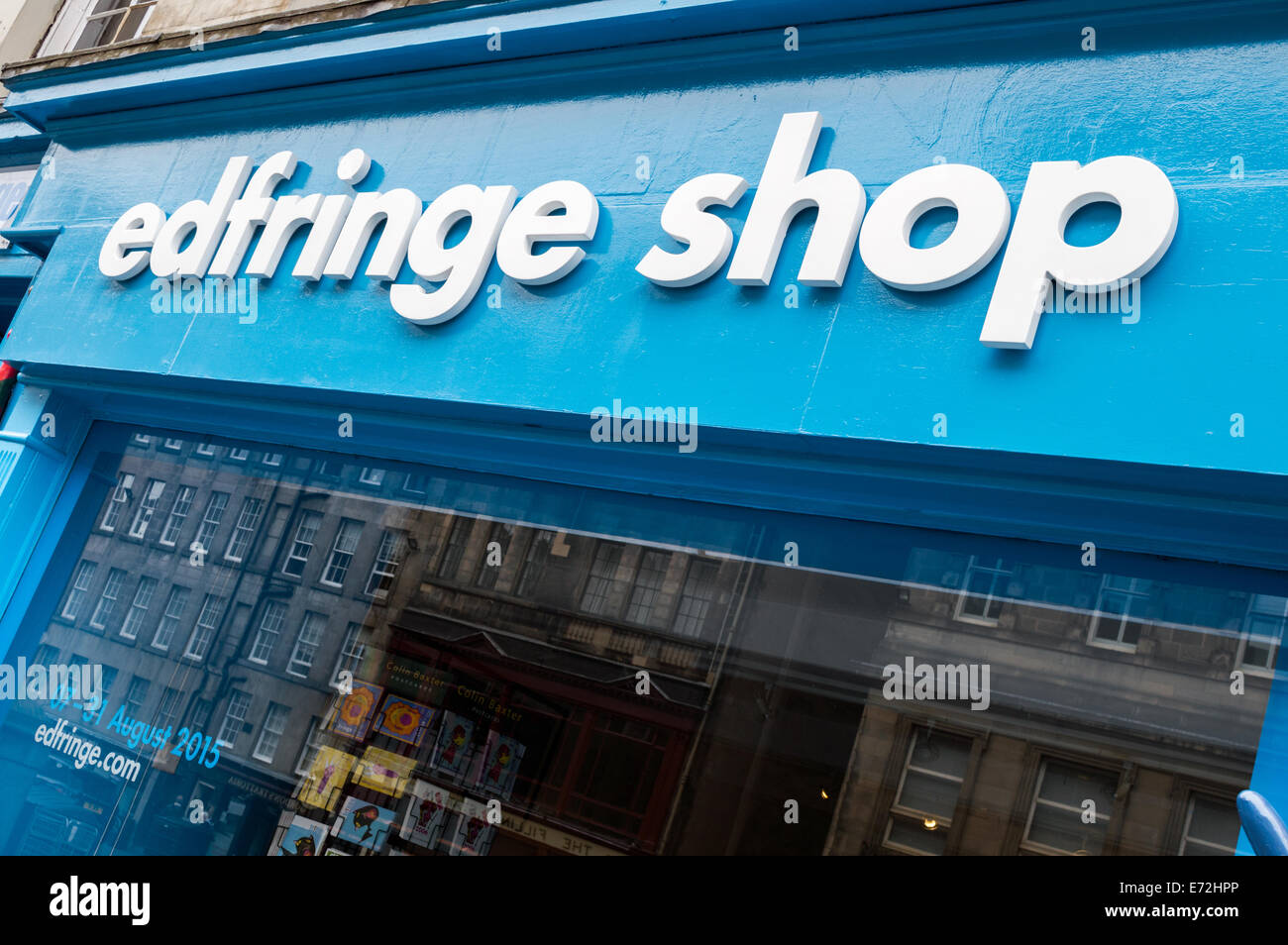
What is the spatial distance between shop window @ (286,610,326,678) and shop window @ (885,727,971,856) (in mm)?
2753

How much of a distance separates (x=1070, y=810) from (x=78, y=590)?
510 centimetres

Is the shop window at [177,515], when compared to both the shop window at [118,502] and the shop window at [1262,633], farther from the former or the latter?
the shop window at [1262,633]

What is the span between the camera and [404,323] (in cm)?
474

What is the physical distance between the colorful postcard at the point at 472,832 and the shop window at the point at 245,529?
1920 millimetres

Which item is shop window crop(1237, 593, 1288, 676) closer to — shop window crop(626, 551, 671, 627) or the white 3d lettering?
the white 3d lettering

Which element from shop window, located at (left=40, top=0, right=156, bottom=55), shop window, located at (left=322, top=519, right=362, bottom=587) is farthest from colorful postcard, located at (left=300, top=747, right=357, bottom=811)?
shop window, located at (left=40, top=0, right=156, bottom=55)

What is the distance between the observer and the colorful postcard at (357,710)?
4664 mm

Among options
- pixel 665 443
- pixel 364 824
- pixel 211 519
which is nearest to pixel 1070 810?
pixel 665 443

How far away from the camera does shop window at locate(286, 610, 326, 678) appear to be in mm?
4910

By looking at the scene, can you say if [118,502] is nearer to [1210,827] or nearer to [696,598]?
[696,598]
